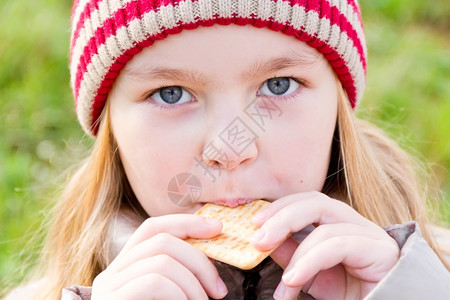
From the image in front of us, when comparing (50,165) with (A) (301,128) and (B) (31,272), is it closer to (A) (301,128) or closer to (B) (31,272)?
(B) (31,272)

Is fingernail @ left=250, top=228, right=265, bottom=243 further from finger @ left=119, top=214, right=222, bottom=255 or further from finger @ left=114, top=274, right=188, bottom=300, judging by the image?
finger @ left=114, top=274, right=188, bottom=300

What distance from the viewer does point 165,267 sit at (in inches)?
60.9

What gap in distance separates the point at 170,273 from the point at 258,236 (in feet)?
0.68

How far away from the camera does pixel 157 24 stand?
1.69 meters

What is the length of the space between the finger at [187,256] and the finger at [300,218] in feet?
0.42

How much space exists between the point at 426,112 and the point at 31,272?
1864 millimetres

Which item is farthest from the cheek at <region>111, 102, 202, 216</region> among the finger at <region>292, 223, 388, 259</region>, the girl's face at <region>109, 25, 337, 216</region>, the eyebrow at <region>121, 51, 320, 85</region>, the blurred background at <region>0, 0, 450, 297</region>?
the blurred background at <region>0, 0, 450, 297</region>

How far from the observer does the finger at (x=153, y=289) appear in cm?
151

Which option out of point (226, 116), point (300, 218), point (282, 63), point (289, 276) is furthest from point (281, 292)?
point (282, 63)

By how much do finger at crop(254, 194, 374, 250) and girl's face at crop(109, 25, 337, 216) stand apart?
0.11 metres

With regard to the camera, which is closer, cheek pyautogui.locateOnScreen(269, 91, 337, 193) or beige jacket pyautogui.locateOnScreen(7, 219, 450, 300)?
beige jacket pyautogui.locateOnScreen(7, 219, 450, 300)

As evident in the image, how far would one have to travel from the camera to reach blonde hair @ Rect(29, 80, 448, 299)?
1.97 meters

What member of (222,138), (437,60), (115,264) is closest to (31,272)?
(115,264)

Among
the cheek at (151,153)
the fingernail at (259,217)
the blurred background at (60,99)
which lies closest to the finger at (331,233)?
the fingernail at (259,217)
